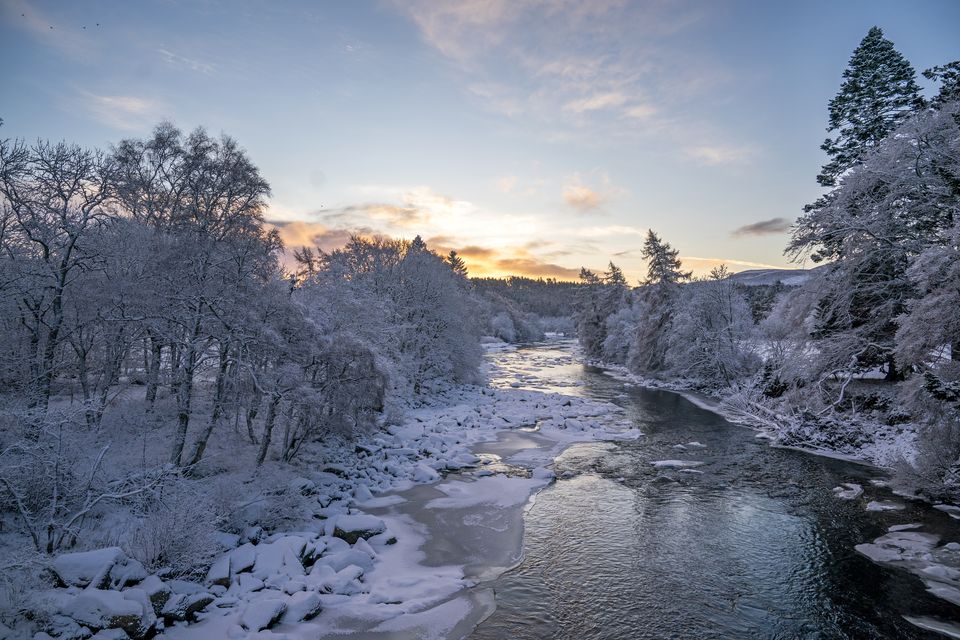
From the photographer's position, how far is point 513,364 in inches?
2406

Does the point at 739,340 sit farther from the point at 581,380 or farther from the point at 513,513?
the point at 513,513

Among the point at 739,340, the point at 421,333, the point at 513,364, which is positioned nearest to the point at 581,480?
the point at 421,333

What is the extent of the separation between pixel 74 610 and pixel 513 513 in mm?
A: 9834

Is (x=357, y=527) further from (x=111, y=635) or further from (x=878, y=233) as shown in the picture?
(x=878, y=233)

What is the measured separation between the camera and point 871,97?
21500 mm

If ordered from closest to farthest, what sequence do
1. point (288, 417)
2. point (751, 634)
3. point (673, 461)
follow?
point (751, 634) < point (288, 417) < point (673, 461)

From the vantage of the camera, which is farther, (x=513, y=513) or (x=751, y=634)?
(x=513, y=513)

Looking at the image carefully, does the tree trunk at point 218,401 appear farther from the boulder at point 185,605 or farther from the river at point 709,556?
the river at point 709,556

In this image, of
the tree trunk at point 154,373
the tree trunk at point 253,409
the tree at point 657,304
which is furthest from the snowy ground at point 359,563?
the tree at point 657,304

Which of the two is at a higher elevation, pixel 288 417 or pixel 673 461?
pixel 288 417

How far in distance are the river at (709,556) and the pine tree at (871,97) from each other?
14.7 m

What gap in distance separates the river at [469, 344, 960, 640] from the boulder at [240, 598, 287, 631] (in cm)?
370

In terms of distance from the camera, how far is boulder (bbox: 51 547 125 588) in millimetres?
7766

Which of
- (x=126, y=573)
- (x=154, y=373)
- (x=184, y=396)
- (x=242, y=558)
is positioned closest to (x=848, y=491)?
(x=242, y=558)
